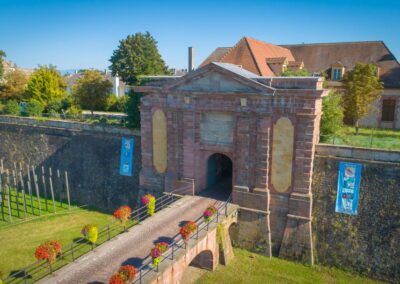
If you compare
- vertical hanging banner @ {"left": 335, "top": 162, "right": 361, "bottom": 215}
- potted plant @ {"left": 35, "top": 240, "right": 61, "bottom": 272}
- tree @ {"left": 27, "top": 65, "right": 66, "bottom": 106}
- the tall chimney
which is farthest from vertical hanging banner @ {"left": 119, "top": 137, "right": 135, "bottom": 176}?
tree @ {"left": 27, "top": 65, "right": 66, "bottom": 106}

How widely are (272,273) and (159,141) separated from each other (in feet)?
35.2

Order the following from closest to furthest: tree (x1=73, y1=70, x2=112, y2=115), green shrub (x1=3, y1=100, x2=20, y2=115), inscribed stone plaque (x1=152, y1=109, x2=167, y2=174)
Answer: inscribed stone plaque (x1=152, y1=109, x2=167, y2=174)
green shrub (x1=3, y1=100, x2=20, y2=115)
tree (x1=73, y1=70, x2=112, y2=115)

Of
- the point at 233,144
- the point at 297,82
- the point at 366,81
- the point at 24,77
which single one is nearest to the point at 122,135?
the point at 233,144

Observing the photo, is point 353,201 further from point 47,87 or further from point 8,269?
point 47,87

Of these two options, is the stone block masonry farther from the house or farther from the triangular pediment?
the house

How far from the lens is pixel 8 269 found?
19.3 m

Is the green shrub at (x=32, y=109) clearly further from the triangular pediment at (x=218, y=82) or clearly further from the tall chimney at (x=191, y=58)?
the triangular pediment at (x=218, y=82)

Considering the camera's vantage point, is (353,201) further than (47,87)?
No

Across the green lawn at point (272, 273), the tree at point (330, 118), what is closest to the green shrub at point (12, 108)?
the green lawn at point (272, 273)

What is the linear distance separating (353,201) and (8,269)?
19.7 m

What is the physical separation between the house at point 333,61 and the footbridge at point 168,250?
16.8 metres

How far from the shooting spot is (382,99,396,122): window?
35188 millimetres

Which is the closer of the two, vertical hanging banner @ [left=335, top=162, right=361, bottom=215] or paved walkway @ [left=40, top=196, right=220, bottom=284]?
paved walkway @ [left=40, top=196, right=220, bottom=284]

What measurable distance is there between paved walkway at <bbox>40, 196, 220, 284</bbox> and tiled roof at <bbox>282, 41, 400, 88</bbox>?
2650cm
